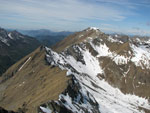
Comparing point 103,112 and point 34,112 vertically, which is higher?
point 34,112

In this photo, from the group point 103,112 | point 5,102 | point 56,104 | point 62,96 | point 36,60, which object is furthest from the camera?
point 36,60

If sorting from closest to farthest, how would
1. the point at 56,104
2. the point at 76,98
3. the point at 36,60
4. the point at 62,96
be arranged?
the point at 56,104, the point at 62,96, the point at 76,98, the point at 36,60

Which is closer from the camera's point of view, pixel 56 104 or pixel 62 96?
pixel 56 104

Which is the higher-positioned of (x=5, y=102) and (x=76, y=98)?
(x=76, y=98)

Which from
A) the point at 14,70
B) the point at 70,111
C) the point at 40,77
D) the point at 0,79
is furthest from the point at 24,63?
the point at 70,111

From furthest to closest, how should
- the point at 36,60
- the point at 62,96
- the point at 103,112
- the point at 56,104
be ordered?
the point at 36,60
the point at 103,112
the point at 62,96
the point at 56,104

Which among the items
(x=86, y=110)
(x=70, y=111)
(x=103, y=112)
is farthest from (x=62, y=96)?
(x=103, y=112)

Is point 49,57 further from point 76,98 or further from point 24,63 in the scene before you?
point 76,98

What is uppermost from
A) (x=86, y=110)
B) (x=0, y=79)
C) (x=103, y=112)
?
(x=86, y=110)

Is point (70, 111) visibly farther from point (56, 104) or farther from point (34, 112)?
point (34, 112)

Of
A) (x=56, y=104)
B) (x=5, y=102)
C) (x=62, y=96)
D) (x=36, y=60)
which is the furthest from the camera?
(x=36, y=60)
